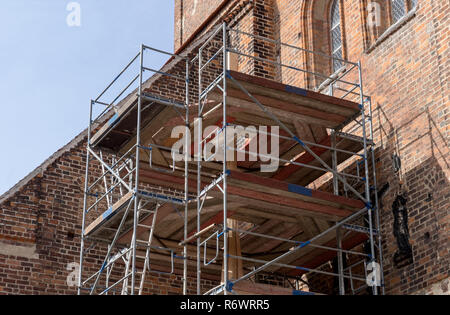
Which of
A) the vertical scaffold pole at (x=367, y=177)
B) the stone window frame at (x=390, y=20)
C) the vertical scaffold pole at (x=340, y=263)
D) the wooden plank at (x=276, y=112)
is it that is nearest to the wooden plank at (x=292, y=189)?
the vertical scaffold pole at (x=367, y=177)

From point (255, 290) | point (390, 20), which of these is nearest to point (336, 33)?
A: point (390, 20)

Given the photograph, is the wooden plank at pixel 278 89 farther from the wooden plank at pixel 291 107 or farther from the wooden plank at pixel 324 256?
the wooden plank at pixel 324 256

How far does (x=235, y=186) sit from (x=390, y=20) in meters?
5.11

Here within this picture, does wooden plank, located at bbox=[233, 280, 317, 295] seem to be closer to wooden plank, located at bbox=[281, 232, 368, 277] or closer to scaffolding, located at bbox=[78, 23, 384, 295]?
scaffolding, located at bbox=[78, 23, 384, 295]

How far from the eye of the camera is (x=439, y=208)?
47.9ft

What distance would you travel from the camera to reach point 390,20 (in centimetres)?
1761

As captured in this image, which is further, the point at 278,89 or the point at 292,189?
the point at 278,89

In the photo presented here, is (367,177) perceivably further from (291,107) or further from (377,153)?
(291,107)

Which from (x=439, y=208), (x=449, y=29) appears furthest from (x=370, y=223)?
(x=449, y=29)

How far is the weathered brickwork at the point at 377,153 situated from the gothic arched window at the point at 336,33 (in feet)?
0.47

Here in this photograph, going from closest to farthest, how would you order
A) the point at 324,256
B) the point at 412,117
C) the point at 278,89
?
the point at 278,89, the point at 412,117, the point at 324,256

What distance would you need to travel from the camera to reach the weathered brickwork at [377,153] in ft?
48.8

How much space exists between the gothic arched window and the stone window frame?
995 mm

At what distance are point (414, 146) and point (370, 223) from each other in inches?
57.5
